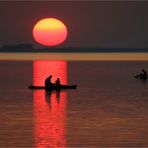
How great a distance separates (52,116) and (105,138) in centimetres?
489

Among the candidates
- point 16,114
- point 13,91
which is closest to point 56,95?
point 13,91

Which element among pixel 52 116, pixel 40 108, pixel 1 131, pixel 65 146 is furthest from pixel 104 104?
pixel 65 146

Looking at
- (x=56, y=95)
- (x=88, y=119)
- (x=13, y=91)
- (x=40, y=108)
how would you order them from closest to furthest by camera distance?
(x=88, y=119) → (x=40, y=108) → (x=56, y=95) → (x=13, y=91)

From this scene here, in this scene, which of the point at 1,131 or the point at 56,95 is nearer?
the point at 1,131

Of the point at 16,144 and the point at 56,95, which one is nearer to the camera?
the point at 16,144

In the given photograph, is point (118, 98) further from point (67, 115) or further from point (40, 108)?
point (67, 115)

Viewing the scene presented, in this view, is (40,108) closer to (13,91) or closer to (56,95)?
(56,95)

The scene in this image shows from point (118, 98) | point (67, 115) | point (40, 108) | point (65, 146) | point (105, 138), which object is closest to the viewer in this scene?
point (65, 146)

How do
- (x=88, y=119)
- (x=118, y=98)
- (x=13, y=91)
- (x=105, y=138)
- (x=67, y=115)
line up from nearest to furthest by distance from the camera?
(x=105, y=138), (x=88, y=119), (x=67, y=115), (x=118, y=98), (x=13, y=91)

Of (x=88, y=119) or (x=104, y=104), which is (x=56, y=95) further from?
(x=88, y=119)

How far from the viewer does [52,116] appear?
2067 centimetres

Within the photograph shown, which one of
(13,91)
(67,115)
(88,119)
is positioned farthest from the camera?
(13,91)

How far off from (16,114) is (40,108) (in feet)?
8.42

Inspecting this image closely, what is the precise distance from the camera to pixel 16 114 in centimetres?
2091
